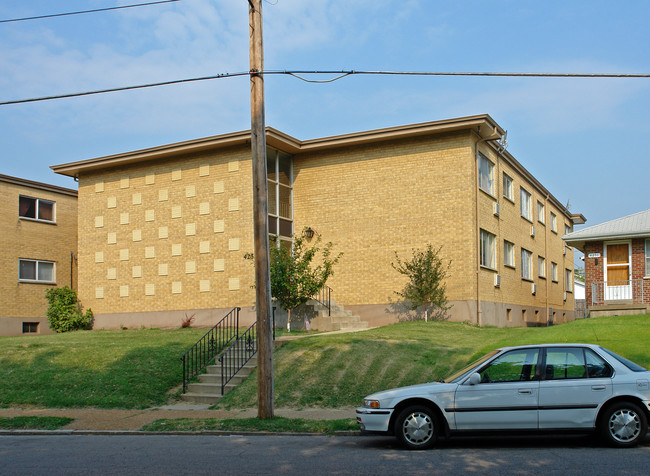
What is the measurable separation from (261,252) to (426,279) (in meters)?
12.6

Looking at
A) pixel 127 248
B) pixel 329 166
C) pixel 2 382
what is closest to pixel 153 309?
pixel 127 248

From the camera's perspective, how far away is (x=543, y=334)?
62.5 ft

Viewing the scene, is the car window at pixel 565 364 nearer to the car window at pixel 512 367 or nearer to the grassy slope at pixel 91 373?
the car window at pixel 512 367

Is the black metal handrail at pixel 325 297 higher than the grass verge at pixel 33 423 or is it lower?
higher

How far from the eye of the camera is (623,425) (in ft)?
29.3

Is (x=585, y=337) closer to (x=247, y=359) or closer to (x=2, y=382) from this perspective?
(x=247, y=359)

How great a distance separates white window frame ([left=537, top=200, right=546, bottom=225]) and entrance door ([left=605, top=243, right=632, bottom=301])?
8.59m

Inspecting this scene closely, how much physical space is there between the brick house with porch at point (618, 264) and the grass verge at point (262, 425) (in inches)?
697

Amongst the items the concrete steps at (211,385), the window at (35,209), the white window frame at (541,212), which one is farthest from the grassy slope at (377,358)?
the window at (35,209)

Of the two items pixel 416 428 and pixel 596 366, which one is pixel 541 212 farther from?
pixel 416 428

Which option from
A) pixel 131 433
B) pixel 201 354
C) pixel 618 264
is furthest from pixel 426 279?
pixel 131 433

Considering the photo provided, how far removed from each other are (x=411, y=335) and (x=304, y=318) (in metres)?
5.65

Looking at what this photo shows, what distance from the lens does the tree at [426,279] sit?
78.1 ft

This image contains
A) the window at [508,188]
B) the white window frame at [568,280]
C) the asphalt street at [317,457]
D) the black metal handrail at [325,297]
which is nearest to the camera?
the asphalt street at [317,457]
